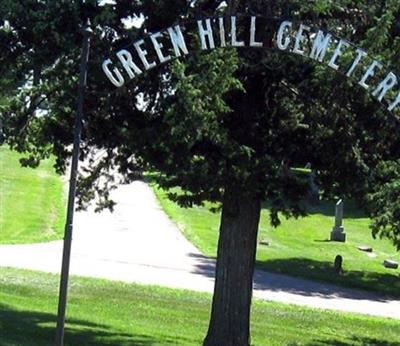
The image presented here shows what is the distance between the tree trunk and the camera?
11.9 meters

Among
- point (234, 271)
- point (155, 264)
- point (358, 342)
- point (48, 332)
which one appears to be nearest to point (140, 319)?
point (48, 332)

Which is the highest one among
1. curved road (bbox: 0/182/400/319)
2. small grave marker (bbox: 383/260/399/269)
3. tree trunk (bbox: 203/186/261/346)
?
tree trunk (bbox: 203/186/261/346)

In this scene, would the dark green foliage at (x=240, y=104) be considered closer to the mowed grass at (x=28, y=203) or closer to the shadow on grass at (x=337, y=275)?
the shadow on grass at (x=337, y=275)

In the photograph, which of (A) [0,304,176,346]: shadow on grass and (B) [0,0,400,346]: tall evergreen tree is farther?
(A) [0,304,176,346]: shadow on grass

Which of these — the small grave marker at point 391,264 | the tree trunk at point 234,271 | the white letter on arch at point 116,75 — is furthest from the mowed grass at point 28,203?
the white letter on arch at point 116,75

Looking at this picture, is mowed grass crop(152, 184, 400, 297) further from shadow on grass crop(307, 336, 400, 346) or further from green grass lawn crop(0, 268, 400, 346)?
shadow on grass crop(307, 336, 400, 346)

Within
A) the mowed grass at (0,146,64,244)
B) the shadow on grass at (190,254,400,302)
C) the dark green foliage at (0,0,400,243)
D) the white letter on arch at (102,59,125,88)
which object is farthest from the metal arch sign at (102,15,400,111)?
the mowed grass at (0,146,64,244)

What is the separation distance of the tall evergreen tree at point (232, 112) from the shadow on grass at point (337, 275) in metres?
13.6

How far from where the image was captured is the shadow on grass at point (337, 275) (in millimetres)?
26484

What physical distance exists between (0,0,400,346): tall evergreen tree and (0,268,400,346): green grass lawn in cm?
222

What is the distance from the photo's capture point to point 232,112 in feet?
35.1

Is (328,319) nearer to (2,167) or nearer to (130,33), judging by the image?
(130,33)

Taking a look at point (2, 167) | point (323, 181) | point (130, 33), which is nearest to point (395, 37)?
point (323, 181)

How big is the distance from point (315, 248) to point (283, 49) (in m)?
25.6
